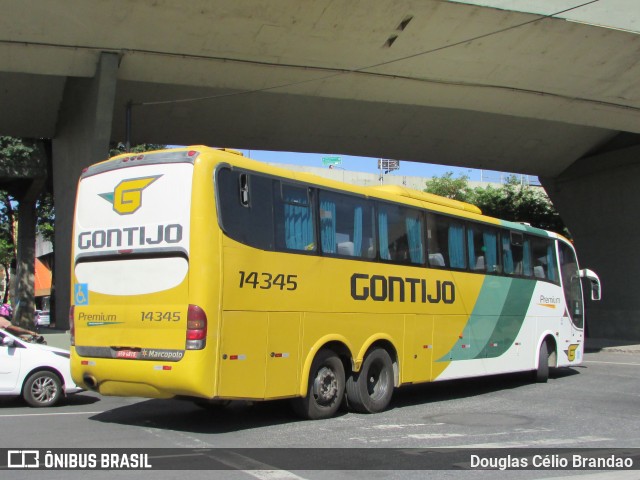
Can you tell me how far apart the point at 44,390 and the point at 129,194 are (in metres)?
4.22

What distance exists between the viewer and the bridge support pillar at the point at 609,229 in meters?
26.3

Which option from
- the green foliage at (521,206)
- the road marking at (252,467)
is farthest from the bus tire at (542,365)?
the green foliage at (521,206)

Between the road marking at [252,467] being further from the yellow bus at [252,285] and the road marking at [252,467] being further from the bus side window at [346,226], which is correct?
the bus side window at [346,226]

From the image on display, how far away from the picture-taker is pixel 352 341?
9891 millimetres

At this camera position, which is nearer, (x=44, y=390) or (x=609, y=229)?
(x=44, y=390)

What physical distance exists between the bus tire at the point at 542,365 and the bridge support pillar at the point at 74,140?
11.2 m

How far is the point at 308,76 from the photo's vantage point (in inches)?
674

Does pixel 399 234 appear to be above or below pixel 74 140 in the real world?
below

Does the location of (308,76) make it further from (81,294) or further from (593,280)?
(81,294)

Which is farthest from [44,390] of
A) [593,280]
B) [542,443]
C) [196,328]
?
[593,280]

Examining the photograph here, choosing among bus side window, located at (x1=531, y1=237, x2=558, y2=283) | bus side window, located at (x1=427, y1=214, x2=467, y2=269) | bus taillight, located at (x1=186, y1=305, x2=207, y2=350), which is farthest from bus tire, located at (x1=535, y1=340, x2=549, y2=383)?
bus taillight, located at (x1=186, y1=305, x2=207, y2=350)

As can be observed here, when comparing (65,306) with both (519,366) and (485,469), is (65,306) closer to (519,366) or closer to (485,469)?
(519,366)

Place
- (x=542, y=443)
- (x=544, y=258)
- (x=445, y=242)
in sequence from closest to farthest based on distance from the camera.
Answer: (x=542, y=443), (x=445, y=242), (x=544, y=258)

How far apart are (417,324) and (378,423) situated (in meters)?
2.33
